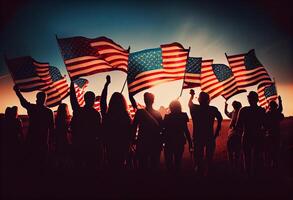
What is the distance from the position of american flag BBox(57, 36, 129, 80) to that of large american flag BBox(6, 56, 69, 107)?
2824 mm

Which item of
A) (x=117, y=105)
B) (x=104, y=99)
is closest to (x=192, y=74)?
(x=104, y=99)

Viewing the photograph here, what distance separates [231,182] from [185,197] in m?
2.32

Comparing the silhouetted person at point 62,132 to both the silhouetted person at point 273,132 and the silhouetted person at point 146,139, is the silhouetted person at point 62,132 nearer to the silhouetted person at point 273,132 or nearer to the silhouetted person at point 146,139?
the silhouetted person at point 146,139

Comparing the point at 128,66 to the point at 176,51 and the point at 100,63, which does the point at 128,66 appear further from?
the point at 176,51

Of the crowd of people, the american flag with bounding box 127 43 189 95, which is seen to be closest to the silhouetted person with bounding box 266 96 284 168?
the crowd of people

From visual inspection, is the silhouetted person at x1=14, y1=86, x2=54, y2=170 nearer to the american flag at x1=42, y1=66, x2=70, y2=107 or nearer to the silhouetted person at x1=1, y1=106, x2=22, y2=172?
the silhouetted person at x1=1, y1=106, x2=22, y2=172

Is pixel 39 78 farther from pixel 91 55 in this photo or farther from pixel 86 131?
pixel 86 131

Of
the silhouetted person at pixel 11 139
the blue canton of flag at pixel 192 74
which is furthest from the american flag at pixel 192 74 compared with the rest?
the silhouetted person at pixel 11 139

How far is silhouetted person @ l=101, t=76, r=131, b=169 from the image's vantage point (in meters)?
6.54

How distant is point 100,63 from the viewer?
32.4 feet

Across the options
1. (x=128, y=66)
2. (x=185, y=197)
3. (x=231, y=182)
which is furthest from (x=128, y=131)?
(x=128, y=66)

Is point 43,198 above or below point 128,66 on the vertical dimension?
below

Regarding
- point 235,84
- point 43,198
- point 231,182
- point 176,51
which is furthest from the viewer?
point 235,84

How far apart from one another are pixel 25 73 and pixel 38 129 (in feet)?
15.8
